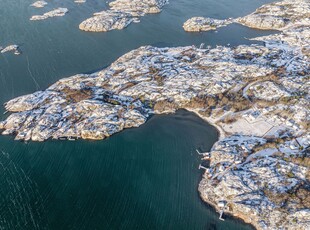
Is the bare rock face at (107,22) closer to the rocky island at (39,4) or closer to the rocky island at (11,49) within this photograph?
the rocky island at (11,49)

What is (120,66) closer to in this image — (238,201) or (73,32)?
(73,32)

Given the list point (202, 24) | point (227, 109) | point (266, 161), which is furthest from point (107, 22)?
point (266, 161)

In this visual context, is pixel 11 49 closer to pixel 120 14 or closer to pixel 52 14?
pixel 52 14

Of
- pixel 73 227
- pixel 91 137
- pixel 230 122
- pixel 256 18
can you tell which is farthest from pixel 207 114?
pixel 256 18

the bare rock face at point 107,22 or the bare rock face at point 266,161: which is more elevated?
the bare rock face at point 107,22

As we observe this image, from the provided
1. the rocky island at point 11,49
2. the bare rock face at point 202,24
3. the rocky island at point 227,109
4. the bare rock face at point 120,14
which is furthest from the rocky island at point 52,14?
the bare rock face at point 202,24

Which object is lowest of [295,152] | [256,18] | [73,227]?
[73,227]
